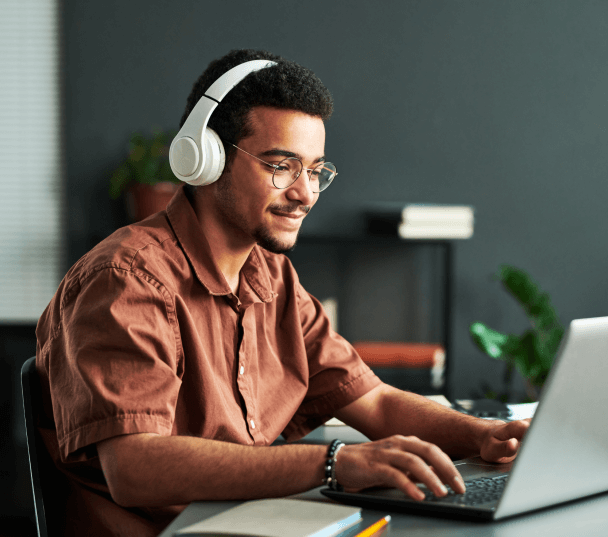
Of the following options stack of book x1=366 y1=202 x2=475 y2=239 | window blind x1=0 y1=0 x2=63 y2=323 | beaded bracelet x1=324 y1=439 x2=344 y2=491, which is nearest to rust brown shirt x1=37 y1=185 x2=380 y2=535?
beaded bracelet x1=324 y1=439 x2=344 y2=491

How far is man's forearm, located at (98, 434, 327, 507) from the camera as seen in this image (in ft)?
2.88

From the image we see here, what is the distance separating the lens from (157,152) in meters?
2.91

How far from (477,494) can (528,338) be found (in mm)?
2153

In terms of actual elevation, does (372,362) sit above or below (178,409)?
below

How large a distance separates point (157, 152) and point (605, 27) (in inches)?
86.8

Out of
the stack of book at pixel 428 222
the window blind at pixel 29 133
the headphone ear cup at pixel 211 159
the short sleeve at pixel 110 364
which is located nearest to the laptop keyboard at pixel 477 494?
the short sleeve at pixel 110 364

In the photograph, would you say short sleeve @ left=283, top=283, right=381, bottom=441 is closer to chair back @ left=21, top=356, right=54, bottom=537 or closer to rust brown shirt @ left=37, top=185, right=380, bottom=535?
rust brown shirt @ left=37, top=185, right=380, bottom=535

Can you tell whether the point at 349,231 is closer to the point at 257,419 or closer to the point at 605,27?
the point at 605,27

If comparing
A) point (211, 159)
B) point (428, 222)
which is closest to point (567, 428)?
point (211, 159)

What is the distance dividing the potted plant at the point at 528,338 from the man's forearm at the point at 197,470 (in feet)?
6.87

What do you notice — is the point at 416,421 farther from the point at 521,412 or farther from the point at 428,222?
the point at 428,222

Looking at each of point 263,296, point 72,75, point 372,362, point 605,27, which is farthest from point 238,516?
point 605,27

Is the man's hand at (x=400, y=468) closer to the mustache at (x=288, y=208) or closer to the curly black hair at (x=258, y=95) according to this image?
the mustache at (x=288, y=208)

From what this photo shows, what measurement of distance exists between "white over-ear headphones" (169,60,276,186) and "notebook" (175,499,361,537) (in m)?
0.67
